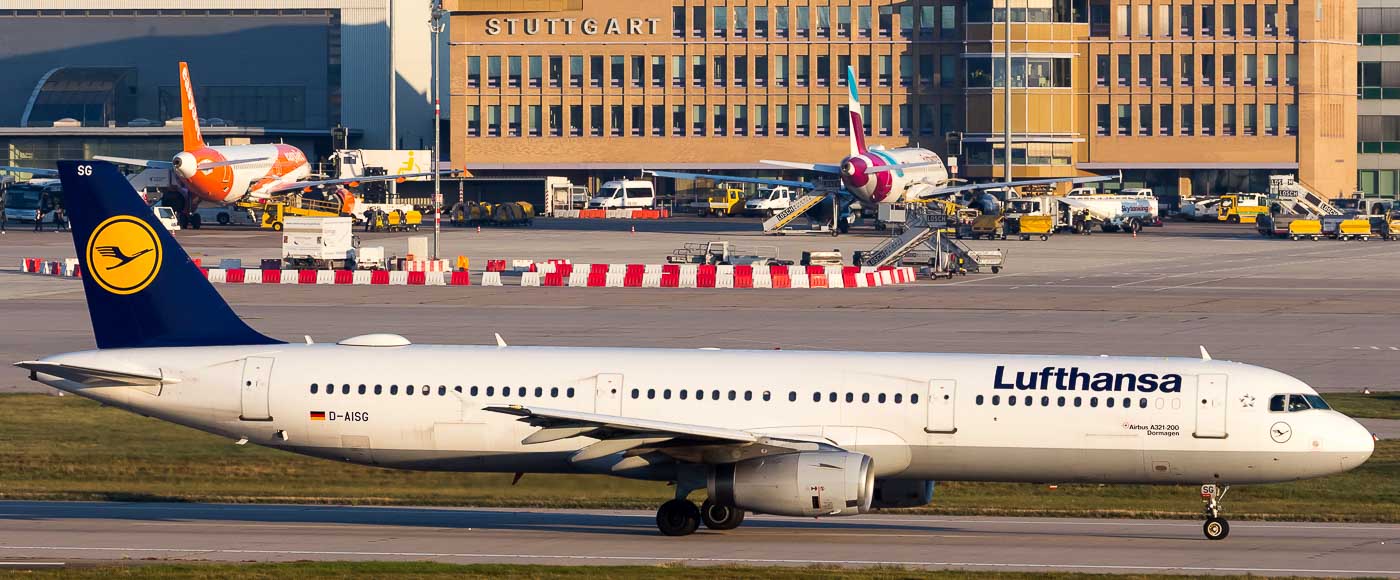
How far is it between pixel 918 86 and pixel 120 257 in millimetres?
131421

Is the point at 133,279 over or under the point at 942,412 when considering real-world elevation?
over

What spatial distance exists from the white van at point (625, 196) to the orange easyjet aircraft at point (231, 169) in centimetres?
2764

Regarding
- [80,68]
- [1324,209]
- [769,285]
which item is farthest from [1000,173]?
[80,68]

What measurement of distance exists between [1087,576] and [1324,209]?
124 meters

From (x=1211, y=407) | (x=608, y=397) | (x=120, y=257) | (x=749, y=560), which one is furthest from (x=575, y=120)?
(x=749, y=560)

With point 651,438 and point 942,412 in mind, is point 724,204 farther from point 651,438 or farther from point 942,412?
point 651,438

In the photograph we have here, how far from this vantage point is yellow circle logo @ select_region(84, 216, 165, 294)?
105ft

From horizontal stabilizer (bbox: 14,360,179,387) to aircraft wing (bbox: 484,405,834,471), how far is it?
20.3ft

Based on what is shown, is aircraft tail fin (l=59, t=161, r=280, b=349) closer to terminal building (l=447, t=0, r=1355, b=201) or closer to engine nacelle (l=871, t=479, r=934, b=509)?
engine nacelle (l=871, t=479, r=934, b=509)

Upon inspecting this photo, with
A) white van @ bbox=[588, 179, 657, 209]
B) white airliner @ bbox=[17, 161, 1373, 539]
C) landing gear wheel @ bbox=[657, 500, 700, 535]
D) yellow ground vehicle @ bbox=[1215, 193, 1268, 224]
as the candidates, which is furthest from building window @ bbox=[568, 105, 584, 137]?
landing gear wheel @ bbox=[657, 500, 700, 535]

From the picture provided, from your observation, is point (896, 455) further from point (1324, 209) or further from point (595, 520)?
point (1324, 209)

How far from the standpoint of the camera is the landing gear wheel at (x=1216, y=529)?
1166 inches

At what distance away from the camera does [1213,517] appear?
2981 cm

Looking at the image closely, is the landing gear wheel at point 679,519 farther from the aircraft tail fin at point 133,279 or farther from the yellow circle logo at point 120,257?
the yellow circle logo at point 120,257
